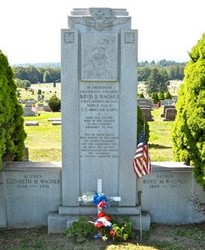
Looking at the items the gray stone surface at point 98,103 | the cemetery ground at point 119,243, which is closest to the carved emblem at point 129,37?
the gray stone surface at point 98,103

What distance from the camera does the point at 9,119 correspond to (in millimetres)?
7629

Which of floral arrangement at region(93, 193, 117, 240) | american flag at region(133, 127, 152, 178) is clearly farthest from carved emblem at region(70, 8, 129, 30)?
floral arrangement at region(93, 193, 117, 240)

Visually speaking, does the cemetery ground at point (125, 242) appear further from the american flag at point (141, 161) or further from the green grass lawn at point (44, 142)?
the green grass lawn at point (44, 142)

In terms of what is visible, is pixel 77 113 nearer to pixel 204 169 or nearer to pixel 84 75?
pixel 84 75

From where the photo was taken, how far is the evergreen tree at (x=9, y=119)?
23.4 ft

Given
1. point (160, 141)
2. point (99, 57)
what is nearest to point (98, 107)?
point (99, 57)

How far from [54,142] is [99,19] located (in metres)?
8.98

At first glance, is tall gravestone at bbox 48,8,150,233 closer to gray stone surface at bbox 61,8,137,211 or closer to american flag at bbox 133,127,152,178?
gray stone surface at bbox 61,8,137,211

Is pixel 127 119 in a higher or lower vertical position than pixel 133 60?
lower

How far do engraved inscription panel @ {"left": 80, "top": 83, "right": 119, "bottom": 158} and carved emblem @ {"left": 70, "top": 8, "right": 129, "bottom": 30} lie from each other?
1022 millimetres

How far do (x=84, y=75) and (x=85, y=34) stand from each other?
2.28ft

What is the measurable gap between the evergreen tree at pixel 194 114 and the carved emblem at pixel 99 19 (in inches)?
61.8

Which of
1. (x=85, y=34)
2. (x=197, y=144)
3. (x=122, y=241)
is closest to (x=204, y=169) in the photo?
(x=197, y=144)

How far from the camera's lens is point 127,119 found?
7.08m
